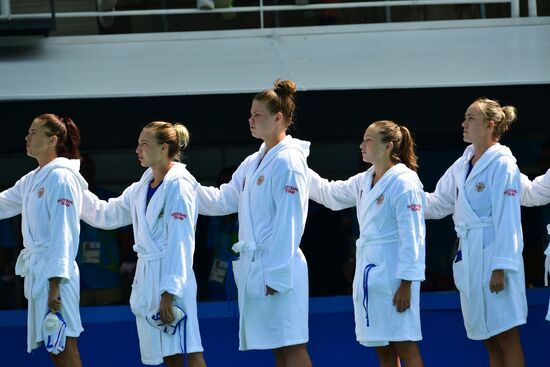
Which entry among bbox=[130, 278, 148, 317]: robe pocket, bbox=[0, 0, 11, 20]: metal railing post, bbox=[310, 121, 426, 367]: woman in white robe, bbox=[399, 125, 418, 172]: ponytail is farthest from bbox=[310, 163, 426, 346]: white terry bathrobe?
bbox=[0, 0, 11, 20]: metal railing post

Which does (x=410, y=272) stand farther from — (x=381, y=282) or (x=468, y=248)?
(x=468, y=248)

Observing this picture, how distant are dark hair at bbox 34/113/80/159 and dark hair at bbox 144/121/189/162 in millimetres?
490

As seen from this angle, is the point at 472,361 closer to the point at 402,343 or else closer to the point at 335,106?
the point at 402,343

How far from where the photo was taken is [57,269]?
6.68m

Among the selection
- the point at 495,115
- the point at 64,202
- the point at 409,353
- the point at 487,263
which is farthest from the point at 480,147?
the point at 64,202

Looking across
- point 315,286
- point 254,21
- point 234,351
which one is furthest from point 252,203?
point 254,21

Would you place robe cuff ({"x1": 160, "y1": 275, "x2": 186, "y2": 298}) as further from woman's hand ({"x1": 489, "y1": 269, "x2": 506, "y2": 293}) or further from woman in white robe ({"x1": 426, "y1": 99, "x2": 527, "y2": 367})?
woman's hand ({"x1": 489, "y1": 269, "x2": 506, "y2": 293})

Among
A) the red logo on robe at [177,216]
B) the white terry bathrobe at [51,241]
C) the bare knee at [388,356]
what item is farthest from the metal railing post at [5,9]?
the bare knee at [388,356]

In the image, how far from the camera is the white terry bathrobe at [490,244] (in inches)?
270

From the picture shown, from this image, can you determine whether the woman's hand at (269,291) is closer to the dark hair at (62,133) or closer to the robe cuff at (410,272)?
the robe cuff at (410,272)

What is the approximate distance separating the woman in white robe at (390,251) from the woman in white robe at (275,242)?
1.15ft

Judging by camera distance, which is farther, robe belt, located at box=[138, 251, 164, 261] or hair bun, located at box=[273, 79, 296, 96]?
hair bun, located at box=[273, 79, 296, 96]

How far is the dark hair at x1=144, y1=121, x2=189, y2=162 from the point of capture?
6879 millimetres

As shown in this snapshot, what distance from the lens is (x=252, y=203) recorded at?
6.83 metres
